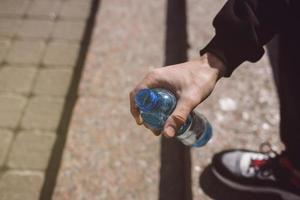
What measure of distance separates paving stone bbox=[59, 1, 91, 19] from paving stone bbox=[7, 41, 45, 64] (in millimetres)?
373

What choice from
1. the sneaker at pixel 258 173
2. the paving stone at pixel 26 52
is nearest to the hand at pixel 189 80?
the sneaker at pixel 258 173

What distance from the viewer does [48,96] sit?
2.71 m

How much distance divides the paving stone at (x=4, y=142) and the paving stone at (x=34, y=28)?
35.8 inches

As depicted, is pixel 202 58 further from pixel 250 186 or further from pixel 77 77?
pixel 77 77

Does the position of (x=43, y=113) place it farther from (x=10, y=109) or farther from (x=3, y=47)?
(x=3, y=47)

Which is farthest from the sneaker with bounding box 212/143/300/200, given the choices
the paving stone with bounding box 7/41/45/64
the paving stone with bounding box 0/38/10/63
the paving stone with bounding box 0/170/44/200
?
the paving stone with bounding box 0/38/10/63

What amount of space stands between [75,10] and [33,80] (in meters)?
0.82

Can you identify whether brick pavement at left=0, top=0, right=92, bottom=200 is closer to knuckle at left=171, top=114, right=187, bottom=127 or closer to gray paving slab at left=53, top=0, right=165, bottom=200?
gray paving slab at left=53, top=0, right=165, bottom=200

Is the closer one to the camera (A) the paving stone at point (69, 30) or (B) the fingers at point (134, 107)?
(B) the fingers at point (134, 107)

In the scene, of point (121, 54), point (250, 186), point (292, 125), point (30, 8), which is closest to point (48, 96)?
point (121, 54)

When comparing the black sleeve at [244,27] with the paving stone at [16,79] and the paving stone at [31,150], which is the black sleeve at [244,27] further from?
the paving stone at [16,79]

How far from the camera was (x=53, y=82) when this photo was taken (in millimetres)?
Result: 2791

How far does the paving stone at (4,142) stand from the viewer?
2373mm

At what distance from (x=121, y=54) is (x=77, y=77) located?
13.8 inches
